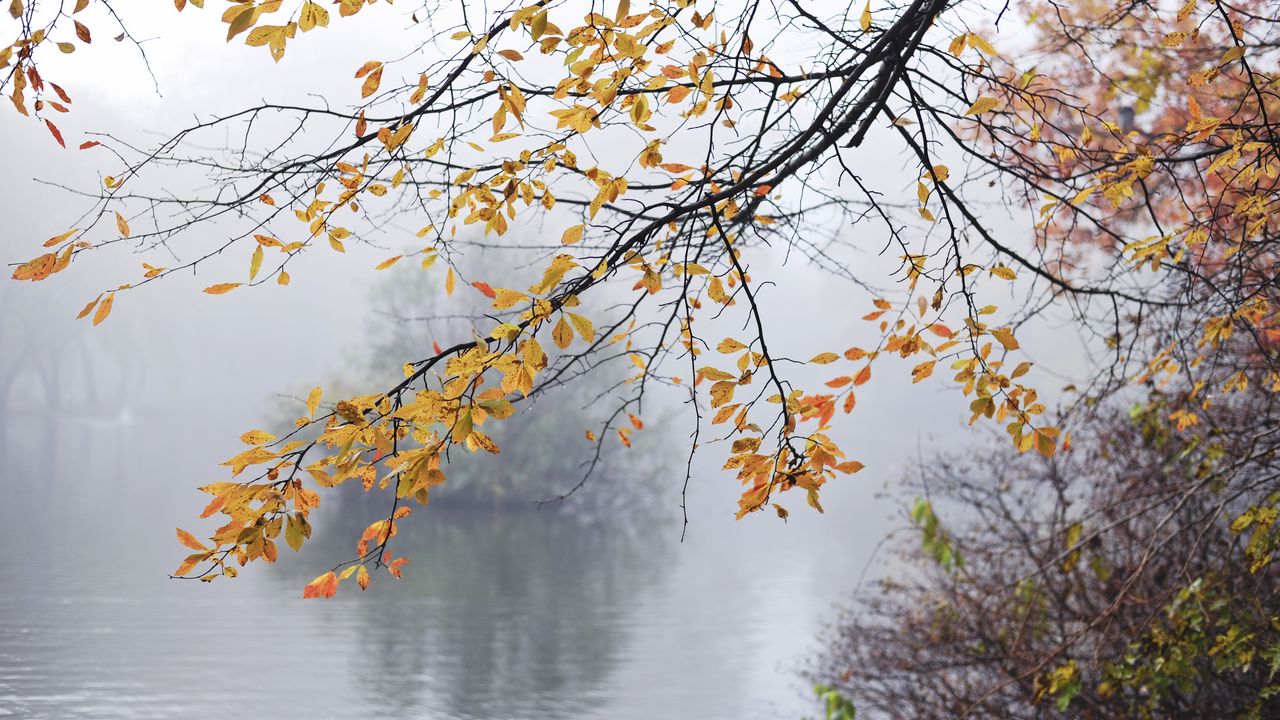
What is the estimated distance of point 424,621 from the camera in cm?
1168

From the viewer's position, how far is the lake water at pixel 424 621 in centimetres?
905

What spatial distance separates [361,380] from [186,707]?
501 inches

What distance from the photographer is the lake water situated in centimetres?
905

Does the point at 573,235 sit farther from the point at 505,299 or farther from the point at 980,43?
the point at 980,43

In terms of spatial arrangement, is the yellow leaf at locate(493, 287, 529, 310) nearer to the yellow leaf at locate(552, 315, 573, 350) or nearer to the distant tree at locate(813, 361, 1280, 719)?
the yellow leaf at locate(552, 315, 573, 350)

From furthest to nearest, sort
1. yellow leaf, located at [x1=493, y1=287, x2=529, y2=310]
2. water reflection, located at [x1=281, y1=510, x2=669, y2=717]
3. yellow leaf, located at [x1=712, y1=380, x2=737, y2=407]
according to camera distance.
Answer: water reflection, located at [x1=281, y1=510, x2=669, y2=717]
yellow leaf, located at [x1=712, y1=380, x2=737, y2=407]
yellow leaf, located at [x1=493, y1=287, x2=529, y2=310]

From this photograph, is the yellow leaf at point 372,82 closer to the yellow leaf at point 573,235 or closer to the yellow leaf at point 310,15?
the yellow leaf at point 310,15

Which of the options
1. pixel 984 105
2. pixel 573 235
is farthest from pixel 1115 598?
pixel 573 235

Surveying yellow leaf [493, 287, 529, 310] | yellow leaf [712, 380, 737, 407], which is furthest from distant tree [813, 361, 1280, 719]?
yellow leaf [493, 287, 529, 310]

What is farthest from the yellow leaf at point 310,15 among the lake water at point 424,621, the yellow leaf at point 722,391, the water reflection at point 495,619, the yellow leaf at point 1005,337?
the water reflection at point 495,619

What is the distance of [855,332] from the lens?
42250mm

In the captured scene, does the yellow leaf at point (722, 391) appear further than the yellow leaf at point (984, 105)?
No

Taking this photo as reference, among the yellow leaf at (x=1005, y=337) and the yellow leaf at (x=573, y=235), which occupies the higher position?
the yellow leaf at (x=573, y=235)

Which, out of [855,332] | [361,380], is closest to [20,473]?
[361,380]
